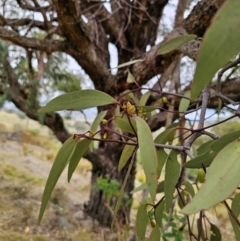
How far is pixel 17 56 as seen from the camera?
1.61 metres

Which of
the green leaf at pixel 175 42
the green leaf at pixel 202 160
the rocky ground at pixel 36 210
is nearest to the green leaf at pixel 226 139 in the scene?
the green leaf at pixel 202 160

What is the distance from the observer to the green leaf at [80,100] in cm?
37

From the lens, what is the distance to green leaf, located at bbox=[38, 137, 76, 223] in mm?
373

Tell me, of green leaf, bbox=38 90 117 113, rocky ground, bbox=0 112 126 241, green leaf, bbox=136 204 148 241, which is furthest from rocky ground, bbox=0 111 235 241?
green leaf, bbox=38 90 117 113

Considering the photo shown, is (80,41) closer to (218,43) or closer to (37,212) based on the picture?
(37,212)

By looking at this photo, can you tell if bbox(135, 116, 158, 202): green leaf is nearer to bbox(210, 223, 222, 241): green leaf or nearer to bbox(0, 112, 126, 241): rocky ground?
bbox(210, 223, 222, 241): green leaf

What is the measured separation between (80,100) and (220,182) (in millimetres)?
205

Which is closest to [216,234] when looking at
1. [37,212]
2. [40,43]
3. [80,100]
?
[80,100]

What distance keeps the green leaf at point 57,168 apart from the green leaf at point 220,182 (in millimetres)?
194

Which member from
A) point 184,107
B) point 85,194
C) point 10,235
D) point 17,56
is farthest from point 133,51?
point 85,194

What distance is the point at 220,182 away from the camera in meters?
0.22

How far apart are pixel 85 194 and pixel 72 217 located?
2.10ft

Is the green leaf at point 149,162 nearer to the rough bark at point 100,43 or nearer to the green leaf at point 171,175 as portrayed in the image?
the green leaf at point 171,175

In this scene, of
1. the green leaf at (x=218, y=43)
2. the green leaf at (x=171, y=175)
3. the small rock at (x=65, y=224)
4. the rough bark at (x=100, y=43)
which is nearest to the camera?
the green leaf at (x=218, y=43)
